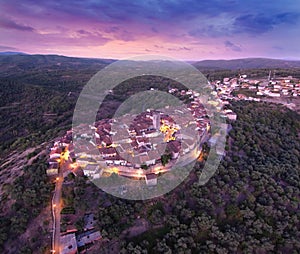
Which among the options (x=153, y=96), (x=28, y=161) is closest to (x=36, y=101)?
(x=153, y=96)

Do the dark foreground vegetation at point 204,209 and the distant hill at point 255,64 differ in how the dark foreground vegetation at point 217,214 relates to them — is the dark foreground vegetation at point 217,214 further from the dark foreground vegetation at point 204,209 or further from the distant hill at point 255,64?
the distant hill at point 255,64

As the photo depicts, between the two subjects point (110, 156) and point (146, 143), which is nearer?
point (110, 156)

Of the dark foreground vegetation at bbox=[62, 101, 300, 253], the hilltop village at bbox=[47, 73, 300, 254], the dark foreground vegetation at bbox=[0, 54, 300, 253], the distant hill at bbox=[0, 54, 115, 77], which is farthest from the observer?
the distant hill at bbox=[0, 54, 115, 77]

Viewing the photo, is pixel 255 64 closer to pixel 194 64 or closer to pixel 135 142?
pixel 194 64

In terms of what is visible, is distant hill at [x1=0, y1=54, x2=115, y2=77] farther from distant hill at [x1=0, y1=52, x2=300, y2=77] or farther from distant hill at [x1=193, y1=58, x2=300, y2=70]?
distant hill at [x1=193, y1=58, x2=300, y2=70]

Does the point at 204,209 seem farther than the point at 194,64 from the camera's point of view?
No

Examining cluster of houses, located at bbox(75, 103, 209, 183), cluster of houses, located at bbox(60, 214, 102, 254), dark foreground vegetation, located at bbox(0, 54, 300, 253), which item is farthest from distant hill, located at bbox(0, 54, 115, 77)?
cluster of houses, located at bbox(60, 214, 102, 254)

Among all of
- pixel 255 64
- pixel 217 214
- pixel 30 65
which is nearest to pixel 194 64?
pixel 255 64

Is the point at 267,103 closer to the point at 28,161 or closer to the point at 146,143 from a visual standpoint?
the point at 146,143

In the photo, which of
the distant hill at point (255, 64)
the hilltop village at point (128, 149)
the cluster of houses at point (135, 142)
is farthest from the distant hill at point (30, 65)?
the hilltop village at point (128, 149)
